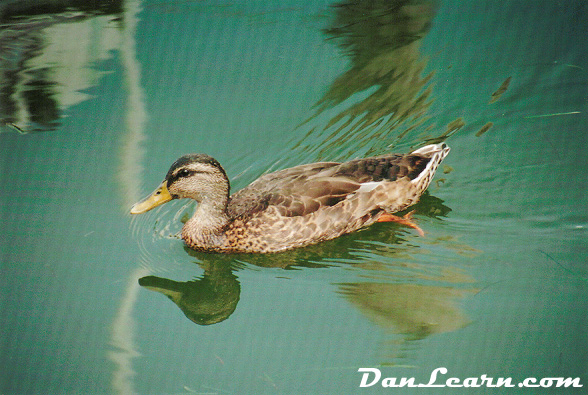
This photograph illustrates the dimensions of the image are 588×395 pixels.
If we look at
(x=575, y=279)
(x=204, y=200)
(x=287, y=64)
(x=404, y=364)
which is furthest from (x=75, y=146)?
(x=575, y=279)

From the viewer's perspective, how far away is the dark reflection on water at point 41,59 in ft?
28.2

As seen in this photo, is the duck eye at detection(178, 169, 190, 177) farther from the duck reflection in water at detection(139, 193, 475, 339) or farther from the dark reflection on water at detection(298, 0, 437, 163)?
the dark reflection on water at detection(298, 0, 437, 163)

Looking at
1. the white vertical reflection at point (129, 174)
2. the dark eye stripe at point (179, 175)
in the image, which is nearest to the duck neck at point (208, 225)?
the dark eye stripe at point (179, 175)

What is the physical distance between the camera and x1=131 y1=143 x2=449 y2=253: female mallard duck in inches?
249

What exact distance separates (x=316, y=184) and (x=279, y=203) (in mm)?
450

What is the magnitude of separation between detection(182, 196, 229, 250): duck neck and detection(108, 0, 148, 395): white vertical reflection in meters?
0.62

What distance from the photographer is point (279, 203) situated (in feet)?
20.9

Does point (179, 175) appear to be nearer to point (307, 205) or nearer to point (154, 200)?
point (154, 200)

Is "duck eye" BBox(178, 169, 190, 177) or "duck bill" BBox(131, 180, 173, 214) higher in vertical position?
"duck eye" BBox(178, 169, 190, 177)

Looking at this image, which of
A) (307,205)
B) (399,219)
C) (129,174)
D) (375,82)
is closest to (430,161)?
(399,219)

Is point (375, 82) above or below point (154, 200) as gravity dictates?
above

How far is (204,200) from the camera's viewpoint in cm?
647

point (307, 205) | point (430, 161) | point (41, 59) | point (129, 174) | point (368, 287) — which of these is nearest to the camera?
point (368, 287)

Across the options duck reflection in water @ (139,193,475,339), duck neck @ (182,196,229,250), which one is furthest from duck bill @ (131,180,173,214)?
duck reflection in water @ (139,193,475,339)
